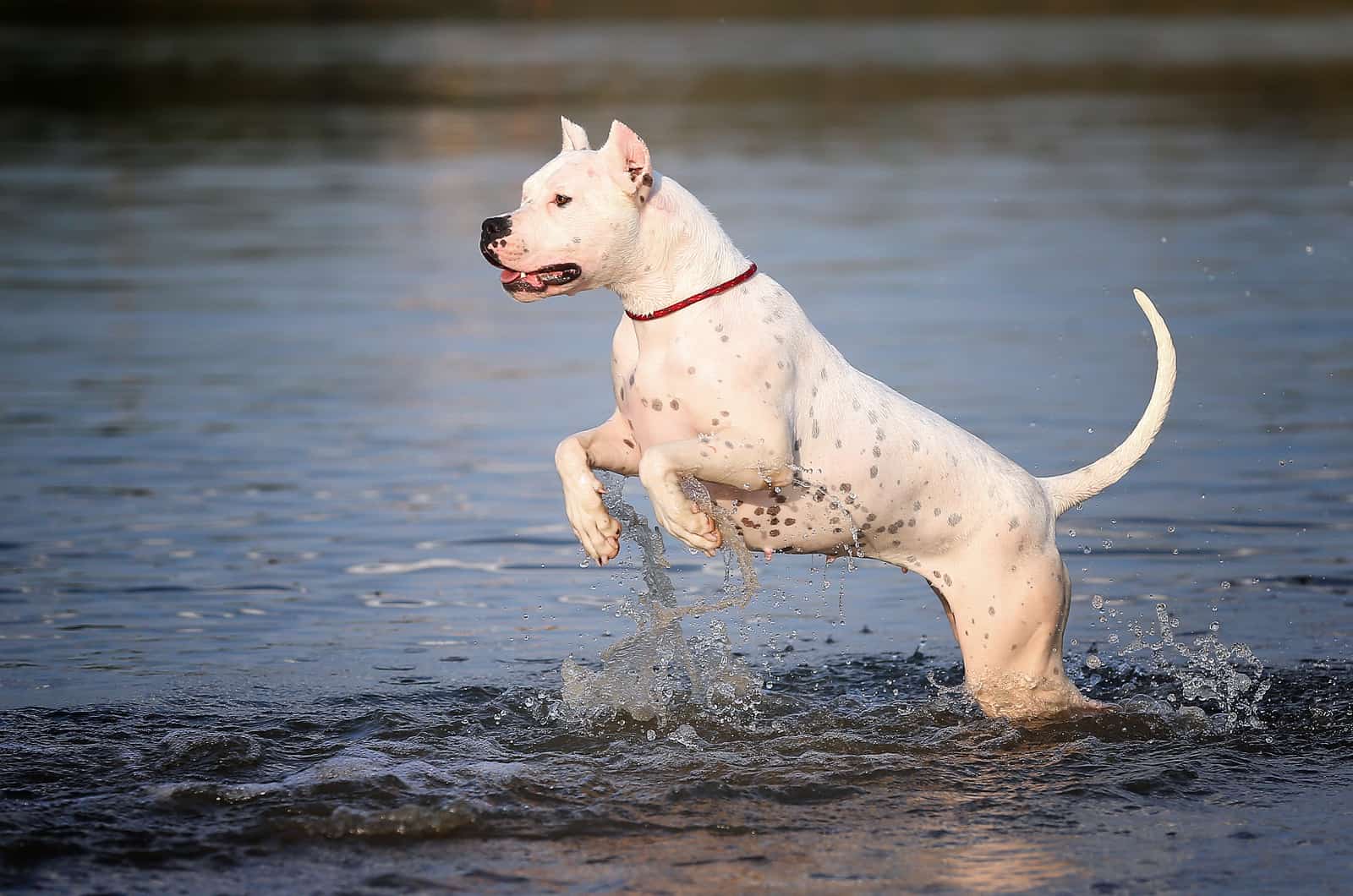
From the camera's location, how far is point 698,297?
675cm

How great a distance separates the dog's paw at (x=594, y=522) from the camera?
6.88 metres

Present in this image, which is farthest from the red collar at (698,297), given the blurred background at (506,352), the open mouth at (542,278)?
the blurred background at (506,352)

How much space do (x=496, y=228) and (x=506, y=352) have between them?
27.8 feet

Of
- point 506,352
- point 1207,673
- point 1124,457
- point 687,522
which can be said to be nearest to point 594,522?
point 687,522

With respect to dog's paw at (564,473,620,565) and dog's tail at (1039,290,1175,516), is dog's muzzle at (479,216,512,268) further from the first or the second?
dog's tail at (1039,290,1175,516)

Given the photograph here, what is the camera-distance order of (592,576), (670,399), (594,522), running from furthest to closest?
(592,576), (594,522), (670,399)

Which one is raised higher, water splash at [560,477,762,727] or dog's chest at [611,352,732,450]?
dog's chest at [611,352,732,450]

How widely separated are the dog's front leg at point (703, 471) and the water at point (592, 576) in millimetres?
827

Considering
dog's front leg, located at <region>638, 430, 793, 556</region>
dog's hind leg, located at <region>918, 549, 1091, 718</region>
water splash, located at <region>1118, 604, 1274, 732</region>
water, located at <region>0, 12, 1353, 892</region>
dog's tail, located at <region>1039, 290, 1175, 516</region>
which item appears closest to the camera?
water, located at <region>0, 12, 1353, 892</region>

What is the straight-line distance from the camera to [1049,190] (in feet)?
78.4

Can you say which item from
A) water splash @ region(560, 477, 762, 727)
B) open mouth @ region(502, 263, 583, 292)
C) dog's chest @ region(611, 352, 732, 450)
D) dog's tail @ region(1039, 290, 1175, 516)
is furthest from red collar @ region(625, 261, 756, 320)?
dog's tail @ region(1039, 290, 1175, 516)

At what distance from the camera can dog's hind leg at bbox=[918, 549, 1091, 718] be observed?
23.1 ft

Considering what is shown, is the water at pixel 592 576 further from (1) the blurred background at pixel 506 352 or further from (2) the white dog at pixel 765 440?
(2) the white dog at pixel 765 440

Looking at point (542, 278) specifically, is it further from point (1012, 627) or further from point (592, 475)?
point (1012, 627)
